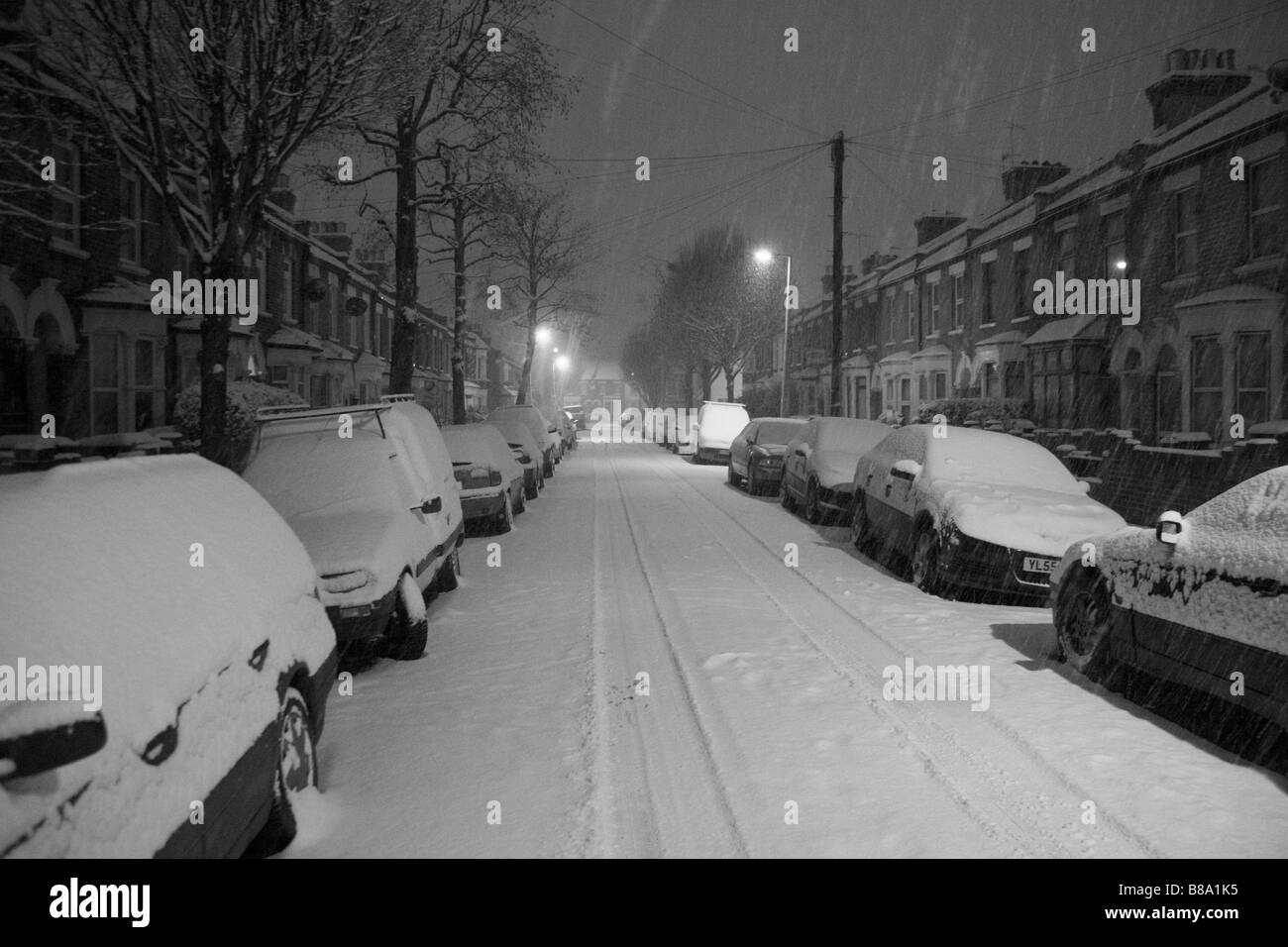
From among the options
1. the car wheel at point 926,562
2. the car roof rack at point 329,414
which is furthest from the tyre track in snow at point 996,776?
the car roof rack at point 329,414

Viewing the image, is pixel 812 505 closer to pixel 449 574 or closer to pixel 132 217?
pixel 449 574

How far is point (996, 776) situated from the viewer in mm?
5188

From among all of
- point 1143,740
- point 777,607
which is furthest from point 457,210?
point 1143,740

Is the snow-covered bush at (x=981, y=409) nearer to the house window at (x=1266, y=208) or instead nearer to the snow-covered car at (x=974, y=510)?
the house window at (x=1266, y=208)

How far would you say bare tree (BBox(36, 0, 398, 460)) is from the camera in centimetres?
1063

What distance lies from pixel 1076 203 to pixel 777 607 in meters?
21.1

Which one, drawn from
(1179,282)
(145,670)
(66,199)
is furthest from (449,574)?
(1179,282)

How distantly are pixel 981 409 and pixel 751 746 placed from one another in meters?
24.0

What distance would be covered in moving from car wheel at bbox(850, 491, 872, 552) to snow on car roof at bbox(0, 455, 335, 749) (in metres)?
9.28

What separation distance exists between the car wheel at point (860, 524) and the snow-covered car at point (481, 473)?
192 inches

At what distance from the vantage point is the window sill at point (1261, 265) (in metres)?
19.0

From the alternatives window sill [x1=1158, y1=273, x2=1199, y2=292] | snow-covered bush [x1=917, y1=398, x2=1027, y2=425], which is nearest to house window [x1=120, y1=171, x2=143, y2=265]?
snow-covered bush [x1=917, y1=398, x2=1027, y2=425]
